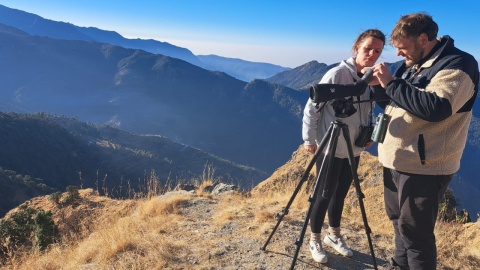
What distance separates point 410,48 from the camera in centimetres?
166

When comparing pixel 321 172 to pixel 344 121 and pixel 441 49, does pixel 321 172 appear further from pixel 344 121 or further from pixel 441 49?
pixel 441 49

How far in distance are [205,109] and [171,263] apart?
151 meters

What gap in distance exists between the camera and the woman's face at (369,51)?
198 centimetres

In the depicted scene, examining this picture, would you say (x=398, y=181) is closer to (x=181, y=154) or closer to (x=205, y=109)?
(x=181, y=154)

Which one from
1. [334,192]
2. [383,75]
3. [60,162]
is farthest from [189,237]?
[60,162]

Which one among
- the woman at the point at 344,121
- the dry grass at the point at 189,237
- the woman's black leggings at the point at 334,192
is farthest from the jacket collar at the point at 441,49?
the dry grass at the point at 189,237

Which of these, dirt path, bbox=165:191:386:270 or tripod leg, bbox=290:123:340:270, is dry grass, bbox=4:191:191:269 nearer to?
dirt path, bbox=165:191:386:270

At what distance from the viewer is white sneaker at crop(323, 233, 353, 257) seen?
2410 mm

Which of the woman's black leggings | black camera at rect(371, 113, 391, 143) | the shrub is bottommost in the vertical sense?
the shrub

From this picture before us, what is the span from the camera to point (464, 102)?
1.45 m

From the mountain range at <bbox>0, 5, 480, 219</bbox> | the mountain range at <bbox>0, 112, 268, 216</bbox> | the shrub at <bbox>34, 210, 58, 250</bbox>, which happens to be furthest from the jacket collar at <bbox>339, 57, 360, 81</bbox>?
the mountain range at <bbox>0, 5, 480, 219</bbox>

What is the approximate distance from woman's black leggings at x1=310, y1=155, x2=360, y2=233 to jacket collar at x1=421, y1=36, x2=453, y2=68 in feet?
2.87

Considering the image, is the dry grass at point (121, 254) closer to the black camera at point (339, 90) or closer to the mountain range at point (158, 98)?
the black camera at point (339, 90)

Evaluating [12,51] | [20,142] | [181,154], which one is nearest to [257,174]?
[181,154]
